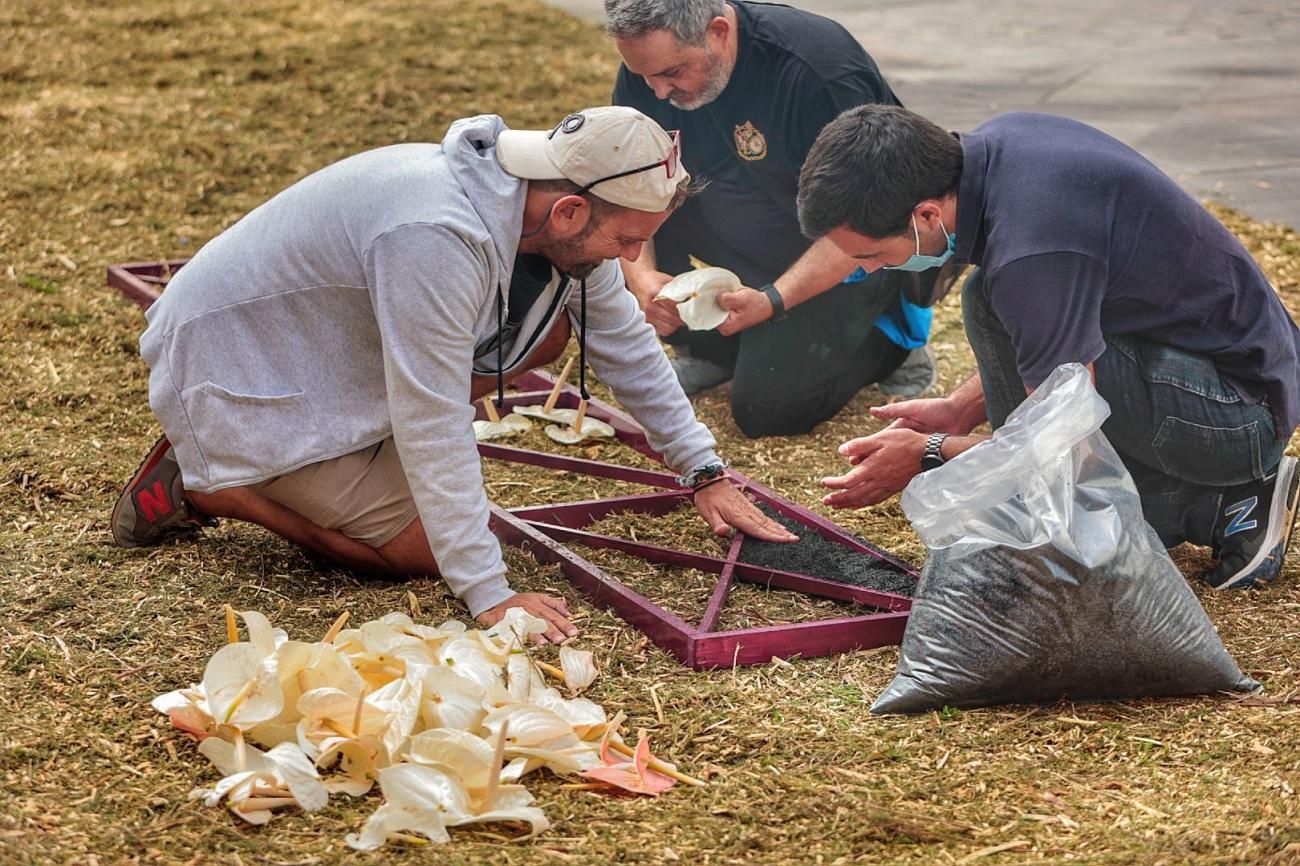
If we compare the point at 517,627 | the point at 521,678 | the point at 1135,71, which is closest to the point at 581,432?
the point at 517,627

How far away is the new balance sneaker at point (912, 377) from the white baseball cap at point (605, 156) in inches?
78.8

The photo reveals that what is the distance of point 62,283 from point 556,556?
9.66 ft

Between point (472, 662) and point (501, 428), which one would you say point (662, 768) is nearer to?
point (472, 662)

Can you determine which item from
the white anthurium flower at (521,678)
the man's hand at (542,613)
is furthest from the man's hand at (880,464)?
the white anthurium flower at (521,678)

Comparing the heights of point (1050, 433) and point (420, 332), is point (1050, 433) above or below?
below

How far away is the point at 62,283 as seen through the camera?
17.7ft

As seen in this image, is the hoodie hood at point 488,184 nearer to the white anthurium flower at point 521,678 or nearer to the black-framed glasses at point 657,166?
the black-framed glasses at point 657,166

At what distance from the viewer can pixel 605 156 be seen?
284 centimetres

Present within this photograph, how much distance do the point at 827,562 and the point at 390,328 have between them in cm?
117

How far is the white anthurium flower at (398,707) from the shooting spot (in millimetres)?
2398

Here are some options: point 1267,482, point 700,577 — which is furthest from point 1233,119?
point 700,577

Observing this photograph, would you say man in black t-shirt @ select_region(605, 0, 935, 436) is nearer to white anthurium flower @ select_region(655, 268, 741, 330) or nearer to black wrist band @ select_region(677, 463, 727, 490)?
white anthurium flower @ select_region(655, 268, 741, 330)

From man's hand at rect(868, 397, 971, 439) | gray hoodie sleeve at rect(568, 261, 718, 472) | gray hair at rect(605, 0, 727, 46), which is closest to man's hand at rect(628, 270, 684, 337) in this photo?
gray hair at rect(605, 0, 727, 46)

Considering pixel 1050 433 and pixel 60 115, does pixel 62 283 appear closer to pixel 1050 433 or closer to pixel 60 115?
pixel 60 115
